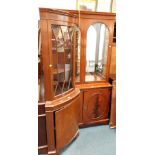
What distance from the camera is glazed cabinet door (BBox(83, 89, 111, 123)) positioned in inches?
90.0

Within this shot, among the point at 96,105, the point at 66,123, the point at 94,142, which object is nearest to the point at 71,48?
the point at 66,123

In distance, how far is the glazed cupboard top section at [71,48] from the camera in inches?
57.6

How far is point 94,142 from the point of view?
2158mm

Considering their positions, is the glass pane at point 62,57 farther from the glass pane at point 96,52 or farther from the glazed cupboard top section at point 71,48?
the glass pane at point 96,52

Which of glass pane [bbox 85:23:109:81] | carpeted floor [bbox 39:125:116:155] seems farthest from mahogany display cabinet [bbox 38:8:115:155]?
carpeted floor [bbox 39:125:116:155]

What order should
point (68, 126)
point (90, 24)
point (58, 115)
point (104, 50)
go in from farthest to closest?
point (104, 50)
point (90, 24)
point (68, 126)
point (58, 115)

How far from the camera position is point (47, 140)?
176 cm

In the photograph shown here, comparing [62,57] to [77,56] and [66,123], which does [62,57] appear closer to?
[77,56]

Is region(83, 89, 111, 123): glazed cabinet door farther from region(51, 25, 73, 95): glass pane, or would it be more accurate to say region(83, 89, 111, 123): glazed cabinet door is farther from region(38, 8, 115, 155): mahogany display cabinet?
region(51, 25, 73, 95): glass pane

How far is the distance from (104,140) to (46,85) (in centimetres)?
132
